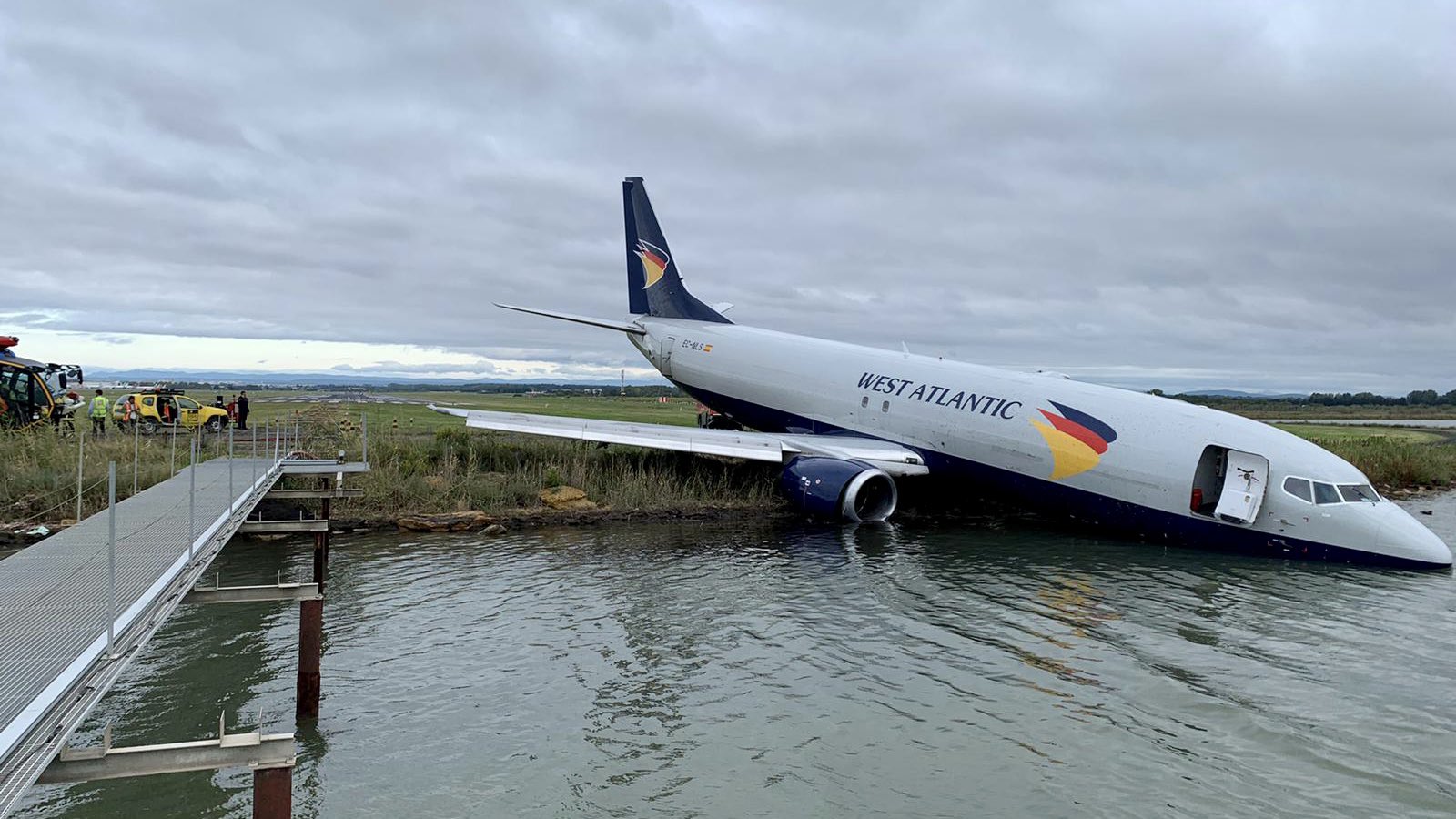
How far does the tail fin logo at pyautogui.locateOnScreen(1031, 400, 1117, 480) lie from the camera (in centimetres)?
1955

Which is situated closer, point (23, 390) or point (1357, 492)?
point (1357, 492)

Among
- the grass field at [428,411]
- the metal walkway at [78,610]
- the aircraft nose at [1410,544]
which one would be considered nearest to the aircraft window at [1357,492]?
the aircraft nose at [1410,544]

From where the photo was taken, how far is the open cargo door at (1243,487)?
18.0 m

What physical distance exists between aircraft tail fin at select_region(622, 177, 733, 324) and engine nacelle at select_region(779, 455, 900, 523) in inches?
428

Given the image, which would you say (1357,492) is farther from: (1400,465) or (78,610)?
(1400,465)

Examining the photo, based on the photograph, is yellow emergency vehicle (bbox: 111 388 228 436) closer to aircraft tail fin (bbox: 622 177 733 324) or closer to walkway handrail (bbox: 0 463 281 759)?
aircraft tail fin (bbox: 622 177 733 324)

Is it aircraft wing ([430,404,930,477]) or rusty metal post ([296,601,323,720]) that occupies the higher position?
aircraft wing ([430,404,930,477])

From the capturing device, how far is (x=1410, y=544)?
17172 mm

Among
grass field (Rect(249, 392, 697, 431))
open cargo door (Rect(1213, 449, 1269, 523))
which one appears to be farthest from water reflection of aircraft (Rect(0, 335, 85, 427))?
open cargo door (Rect(1213, 449, 1269, 523))

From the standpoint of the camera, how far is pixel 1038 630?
45.2ft

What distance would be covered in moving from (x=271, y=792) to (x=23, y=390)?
31980mm

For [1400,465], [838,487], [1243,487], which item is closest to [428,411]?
[838,487]

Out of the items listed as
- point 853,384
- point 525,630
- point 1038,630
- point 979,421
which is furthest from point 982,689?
point 853,384

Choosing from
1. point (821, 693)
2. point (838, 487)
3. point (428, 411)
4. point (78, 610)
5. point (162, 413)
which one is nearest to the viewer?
point (78, 610)
